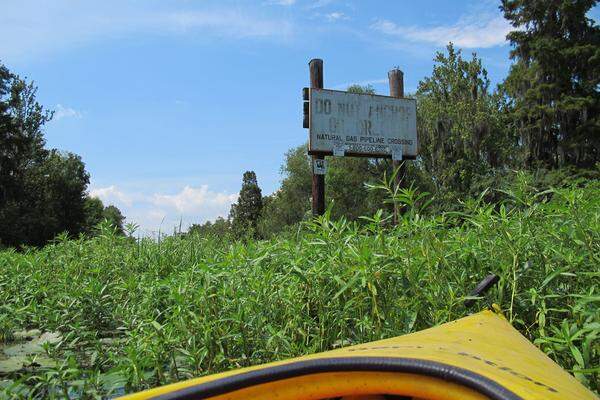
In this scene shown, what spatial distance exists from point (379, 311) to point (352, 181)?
1270 inches

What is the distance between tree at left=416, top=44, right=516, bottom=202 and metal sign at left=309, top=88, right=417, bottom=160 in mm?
16012

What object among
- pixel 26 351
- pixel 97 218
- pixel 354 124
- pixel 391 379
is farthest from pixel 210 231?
pixel 97 218

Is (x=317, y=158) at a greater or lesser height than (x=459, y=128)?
lesser

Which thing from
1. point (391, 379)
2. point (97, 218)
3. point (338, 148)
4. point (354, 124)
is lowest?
Result: point (391, 379)

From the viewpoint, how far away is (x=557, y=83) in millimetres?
24391

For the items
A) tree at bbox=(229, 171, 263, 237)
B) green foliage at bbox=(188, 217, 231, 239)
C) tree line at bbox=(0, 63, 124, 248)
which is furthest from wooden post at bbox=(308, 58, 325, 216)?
tree at bbox=(229, 171, 263, 237)

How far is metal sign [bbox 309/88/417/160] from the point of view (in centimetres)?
919

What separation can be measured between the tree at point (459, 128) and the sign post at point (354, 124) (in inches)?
628

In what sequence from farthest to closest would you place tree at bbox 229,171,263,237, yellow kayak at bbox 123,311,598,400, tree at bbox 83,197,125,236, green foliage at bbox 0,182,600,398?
tree at bbox 229,171,263,237
tree at bbox 83,197,125,236
green foliage at bbox 0,182,600,398
yellow kayak at bbox 123,311,598,400

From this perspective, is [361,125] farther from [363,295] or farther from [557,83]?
[557,83]

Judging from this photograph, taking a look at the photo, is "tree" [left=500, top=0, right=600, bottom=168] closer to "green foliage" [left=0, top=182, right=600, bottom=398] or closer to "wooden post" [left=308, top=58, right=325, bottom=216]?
"wooden post" [left=308, top=58, right=325, bottom=216]

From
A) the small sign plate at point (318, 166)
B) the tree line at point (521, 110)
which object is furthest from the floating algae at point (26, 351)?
the tree line at point (521, 110)

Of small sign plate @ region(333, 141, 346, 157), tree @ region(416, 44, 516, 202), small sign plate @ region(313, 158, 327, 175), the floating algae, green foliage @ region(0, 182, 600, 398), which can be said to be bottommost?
the floating algae

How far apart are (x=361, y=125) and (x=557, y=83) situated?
18.5 meters
